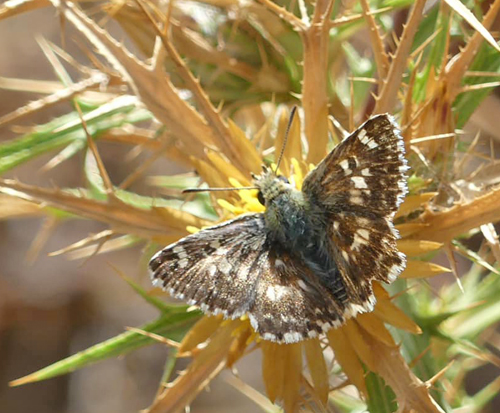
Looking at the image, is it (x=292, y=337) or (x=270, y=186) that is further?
(x=270, y=186)

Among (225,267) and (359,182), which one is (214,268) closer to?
(225,267)

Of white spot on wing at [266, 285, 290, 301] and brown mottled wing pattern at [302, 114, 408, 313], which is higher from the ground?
brown mottled wing pattern at [302, 114, 408, 313]

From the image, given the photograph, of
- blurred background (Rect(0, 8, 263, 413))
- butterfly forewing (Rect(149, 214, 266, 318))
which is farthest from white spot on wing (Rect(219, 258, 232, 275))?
blurred background (Rect(0, 8, 263, 413))

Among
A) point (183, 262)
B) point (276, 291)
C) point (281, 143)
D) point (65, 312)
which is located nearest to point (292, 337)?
point (276, 291)

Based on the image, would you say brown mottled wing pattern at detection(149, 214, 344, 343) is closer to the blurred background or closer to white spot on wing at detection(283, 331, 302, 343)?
white spot on wing at detection(283, 331, 302, 343)

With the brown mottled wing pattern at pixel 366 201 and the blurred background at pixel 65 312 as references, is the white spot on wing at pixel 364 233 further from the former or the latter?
the blurred background at pixel 65 312

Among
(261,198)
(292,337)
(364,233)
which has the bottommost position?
(292,337)

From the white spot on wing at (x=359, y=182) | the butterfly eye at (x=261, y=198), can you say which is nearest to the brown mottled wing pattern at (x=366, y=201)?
the white spot on wing at (x=359, y=182)

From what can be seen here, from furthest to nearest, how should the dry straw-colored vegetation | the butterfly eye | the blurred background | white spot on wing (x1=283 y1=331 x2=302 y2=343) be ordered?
the blurred background, the butterfly eye, the dry straw-colored vegetation, white spot on wing (x1=283 y1=331 x2=302 y2=343)
